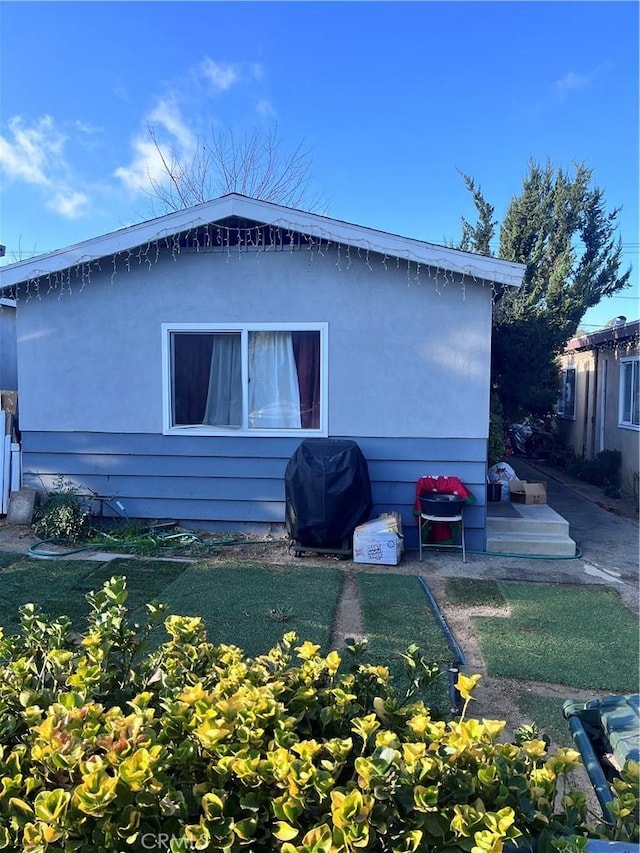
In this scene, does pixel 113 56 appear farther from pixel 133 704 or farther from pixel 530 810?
pixel 530 810

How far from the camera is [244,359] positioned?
20.3ft

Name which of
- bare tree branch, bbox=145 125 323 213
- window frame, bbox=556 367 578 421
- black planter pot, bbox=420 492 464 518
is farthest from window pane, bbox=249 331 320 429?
bare tree branch, bbox=145 125 323 213

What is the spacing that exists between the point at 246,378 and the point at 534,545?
3552 mm

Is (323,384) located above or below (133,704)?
above

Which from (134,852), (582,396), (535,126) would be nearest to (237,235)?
(134,852)

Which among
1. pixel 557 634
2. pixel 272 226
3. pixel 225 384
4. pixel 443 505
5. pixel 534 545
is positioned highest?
pixel 272 226

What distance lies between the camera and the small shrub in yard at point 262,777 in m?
1.02

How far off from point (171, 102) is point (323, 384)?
9.53 m

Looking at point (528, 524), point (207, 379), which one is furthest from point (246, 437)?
point (528, 524)

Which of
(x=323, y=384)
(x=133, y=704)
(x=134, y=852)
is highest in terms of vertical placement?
(x=323, y=384)

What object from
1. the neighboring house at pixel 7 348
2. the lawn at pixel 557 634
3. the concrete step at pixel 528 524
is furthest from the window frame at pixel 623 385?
the neighboring house at pixel 7 348

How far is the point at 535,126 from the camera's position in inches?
427

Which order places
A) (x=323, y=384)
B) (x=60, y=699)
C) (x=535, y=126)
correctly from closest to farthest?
(x=60, y=699)
(x=323, y=384)
(x=535, y=126)

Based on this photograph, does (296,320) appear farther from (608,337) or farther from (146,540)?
(608,337)
